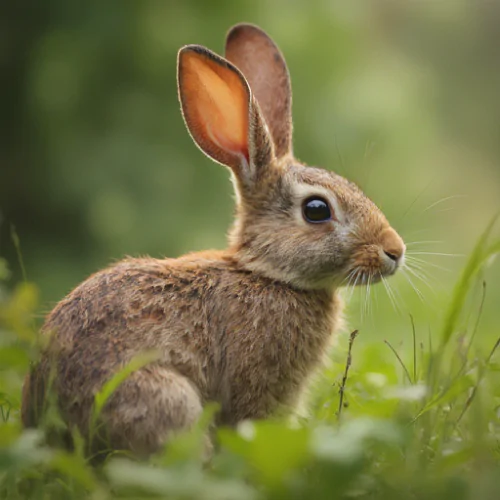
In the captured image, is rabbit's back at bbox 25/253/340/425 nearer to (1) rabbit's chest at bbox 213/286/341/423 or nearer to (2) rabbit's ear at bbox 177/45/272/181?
(1) rabbit's chest at bbox 213/286/341/423

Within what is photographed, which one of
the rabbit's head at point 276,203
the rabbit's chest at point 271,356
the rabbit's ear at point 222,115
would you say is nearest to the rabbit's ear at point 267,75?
the rabbit's head at point 276,203

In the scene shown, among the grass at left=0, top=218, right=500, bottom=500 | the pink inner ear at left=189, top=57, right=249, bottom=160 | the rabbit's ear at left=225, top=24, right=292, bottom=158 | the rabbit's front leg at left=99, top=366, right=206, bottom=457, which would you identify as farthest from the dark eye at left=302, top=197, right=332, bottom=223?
the rabbit's front leg at left=99, top=366, right=206, bottom=457

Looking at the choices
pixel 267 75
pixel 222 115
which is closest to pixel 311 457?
pixel 222 115

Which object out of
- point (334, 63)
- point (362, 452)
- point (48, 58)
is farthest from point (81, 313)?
point (334, 63)

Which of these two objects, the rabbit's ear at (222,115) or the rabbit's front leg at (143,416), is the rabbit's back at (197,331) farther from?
the rabbit's ear at (222,115)

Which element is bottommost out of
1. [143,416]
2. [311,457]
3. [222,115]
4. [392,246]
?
[143,416]

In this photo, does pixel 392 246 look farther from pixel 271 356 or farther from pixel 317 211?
pixel 271 356
